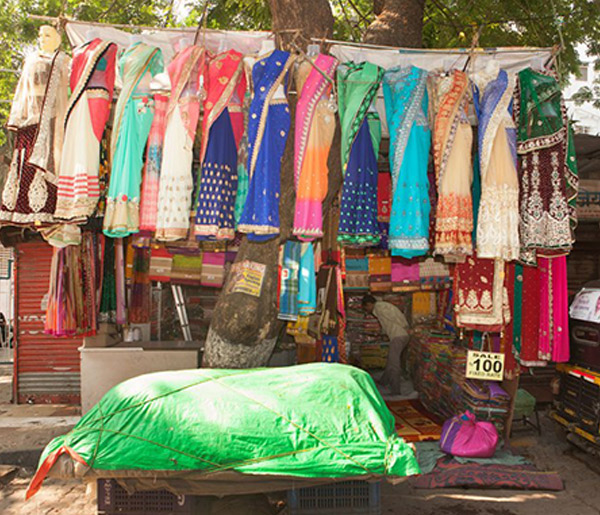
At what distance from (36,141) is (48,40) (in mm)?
892

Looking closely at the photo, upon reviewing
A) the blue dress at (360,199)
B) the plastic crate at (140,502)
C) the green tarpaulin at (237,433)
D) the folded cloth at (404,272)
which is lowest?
the plastic crate at (140,502)

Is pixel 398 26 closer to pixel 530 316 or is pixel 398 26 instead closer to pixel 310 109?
pixel 310 109

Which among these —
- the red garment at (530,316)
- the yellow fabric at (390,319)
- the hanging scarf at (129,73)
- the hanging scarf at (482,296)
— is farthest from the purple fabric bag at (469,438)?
the hanging scarf at (129,73)

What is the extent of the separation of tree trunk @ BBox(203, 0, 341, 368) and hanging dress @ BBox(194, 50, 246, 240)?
0.45m

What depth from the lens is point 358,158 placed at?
4.19 meters

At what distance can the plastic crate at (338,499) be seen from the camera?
10.6ft

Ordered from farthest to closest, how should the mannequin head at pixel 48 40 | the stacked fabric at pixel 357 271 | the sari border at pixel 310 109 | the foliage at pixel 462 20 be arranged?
1. the foliage at pixel 462 20
2. the stacked fabric at pixel 357 271
3. the mannequin head at pixel 48 40
4. the sari border at pixel 310 109

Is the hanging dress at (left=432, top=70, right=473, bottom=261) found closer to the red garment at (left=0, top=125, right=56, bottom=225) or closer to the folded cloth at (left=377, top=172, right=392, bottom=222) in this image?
the folded cloth at (left=377, top=172, right=392, bottom=222)

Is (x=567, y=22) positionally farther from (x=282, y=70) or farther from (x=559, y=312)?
(x=282, y=70)

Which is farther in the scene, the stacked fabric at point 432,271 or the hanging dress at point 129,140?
the stacked fabric at point 432,271

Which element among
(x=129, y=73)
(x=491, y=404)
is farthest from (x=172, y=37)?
(x=491, y=404)

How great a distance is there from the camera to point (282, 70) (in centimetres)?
407

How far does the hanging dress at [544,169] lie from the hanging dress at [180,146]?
8.30 ft

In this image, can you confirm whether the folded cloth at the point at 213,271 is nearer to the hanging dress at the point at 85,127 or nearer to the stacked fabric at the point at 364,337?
the hanging dress at the point at 85,127
